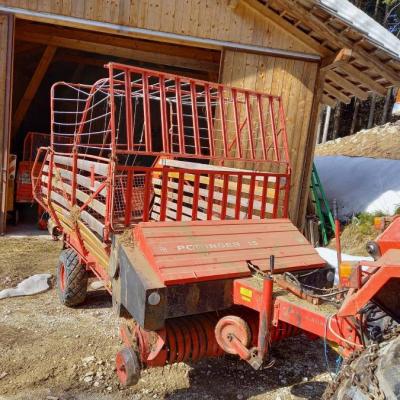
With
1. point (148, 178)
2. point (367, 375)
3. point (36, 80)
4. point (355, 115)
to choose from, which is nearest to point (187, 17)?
point (36, 80)

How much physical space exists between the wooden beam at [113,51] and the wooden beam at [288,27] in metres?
2.32

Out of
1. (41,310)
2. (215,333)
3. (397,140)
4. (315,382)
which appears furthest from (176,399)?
(397,140)

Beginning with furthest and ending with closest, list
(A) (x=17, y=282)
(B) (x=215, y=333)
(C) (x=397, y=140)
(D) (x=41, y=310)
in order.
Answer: (C) (x=397, y=140)
(A) (x=17, y=282)
(D) (x=41, y=310)
(B) (x=215, y=333)

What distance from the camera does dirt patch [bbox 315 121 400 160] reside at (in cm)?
1553

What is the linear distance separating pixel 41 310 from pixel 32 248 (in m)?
2.60

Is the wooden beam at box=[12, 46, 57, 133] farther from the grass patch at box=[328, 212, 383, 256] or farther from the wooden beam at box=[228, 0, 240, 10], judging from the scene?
the grass patch at box=[328, 212, 383, 256]

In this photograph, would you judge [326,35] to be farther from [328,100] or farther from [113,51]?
[328,100]

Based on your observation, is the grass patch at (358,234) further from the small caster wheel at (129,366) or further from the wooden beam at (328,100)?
the small caster wheel at (129,366)

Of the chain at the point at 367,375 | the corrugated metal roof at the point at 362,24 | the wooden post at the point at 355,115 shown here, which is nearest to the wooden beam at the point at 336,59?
the corrugated metal roof at the point at 362,24

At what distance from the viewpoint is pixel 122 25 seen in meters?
7.64

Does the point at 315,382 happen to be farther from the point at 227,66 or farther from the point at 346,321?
the point at 227,66

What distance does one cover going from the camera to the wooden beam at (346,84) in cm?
990

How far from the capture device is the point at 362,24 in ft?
26.2

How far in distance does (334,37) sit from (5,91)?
5487mm
